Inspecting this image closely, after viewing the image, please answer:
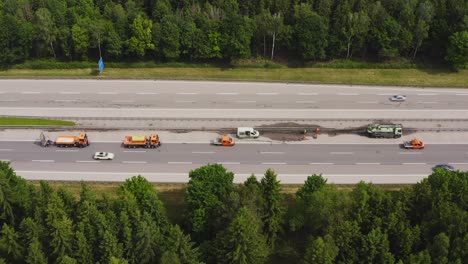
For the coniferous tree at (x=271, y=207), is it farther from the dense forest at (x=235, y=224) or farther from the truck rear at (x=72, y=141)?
the truck rear at (x=72, y=141)

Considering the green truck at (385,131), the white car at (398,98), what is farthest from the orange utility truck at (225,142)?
the white car at (398,98)

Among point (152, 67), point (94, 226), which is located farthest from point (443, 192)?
point (152, 67)

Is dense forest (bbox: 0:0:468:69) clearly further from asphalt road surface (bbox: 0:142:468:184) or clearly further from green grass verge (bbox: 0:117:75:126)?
asphalt road surface (bbox: 0:142:468:184)

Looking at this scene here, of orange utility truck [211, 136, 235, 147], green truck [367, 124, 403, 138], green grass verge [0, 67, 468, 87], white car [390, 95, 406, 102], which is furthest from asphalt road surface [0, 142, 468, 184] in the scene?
green grass verge [0, 67, 468, 87]

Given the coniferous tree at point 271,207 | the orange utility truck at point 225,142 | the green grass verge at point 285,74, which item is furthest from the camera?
the green grass verge at point 285,74

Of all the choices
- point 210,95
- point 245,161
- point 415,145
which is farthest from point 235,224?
point 210,95

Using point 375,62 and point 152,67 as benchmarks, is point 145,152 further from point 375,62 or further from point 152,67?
point 375,62
